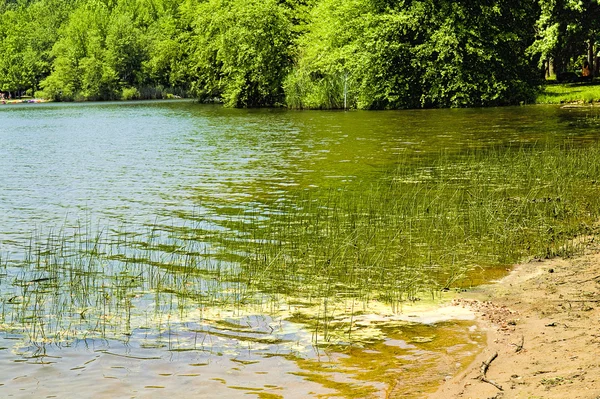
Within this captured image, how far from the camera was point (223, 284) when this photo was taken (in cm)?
983

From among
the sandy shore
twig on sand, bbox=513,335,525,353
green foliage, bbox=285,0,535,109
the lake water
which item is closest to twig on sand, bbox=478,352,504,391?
the sandy shore

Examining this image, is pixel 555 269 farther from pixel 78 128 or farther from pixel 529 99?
pixel 78 128

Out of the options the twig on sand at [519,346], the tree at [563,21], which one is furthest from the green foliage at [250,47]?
the twig on sand at [519,346]

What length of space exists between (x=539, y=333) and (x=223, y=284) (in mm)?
4319

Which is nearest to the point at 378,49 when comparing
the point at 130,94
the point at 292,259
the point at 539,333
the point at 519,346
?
the point at 292,259

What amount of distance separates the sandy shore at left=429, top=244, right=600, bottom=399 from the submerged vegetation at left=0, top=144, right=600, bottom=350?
75 cm

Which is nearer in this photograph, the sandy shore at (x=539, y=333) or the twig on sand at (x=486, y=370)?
the sandy shore at (x=539, y=333)

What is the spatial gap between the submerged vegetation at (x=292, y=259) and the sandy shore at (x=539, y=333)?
0.75 m

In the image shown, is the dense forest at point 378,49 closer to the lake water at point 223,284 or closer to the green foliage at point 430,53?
the green foliage at point 430,53

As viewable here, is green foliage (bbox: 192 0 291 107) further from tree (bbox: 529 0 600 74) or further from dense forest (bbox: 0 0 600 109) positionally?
tree (bbox: 529 0 600 74)

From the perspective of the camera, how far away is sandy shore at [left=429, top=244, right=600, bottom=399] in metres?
5.69

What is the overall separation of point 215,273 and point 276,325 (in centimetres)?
238

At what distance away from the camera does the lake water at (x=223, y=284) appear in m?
6.85

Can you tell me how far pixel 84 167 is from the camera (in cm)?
2455
